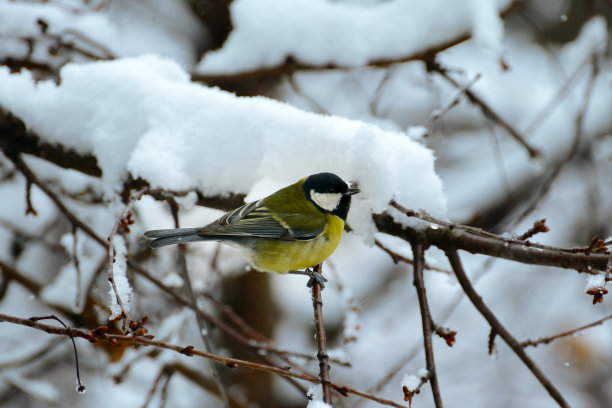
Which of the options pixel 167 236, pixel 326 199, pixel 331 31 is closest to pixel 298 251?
pixel 326 199

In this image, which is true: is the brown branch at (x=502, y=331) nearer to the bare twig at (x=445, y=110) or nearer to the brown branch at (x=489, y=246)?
the brown branch at (x=489, y=246)

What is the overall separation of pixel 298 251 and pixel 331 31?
5.27 feet

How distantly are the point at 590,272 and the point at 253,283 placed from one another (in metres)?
4.27

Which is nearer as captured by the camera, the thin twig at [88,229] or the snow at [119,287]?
the snow at [119,287]

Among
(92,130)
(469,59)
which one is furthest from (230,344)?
(469,59)

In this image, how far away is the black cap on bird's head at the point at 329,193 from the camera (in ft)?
8.48

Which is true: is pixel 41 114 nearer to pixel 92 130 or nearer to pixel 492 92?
pixel 92 130

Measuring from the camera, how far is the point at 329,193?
2.73 m

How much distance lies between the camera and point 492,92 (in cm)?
689

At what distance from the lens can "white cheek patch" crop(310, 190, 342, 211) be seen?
272 centimetres

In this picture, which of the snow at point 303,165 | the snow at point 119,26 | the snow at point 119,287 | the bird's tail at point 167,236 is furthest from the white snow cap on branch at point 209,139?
the snow at point 119,26

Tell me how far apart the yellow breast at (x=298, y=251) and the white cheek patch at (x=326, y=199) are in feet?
0.24

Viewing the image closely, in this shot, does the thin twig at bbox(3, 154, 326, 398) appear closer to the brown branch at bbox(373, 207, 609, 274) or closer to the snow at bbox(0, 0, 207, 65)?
the brown branch at bbox(373, 207, 609, 274)

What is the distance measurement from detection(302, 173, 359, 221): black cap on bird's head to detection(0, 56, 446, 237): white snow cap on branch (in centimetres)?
4
